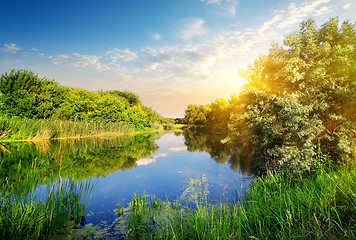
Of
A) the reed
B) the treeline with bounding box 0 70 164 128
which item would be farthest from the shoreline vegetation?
the treeline with bounding box 0 70 164 128

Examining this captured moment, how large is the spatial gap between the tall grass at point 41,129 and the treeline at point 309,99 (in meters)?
25.0

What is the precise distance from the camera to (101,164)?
1273 centimetres

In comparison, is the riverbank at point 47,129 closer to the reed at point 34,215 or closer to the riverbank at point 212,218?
the reed at point 34,215

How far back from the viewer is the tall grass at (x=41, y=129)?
19489 mm

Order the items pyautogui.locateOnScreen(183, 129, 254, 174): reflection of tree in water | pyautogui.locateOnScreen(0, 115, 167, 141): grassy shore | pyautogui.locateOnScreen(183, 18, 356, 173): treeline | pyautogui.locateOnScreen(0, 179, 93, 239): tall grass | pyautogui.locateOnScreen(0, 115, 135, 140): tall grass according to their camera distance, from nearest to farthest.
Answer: pyautogui.locateOnScreen(0, 179, 93, 239): tall grass, pyautogui.locateOnScreen(183, 18, 356, 173): treeline, pyautogui.locateOnScreen(183, 129, 254, 174): reflection of tree in water, pyautogui.locateOnScreen(0, 115, 135, 140): tall grass, pyautogui.locateOnScreen(0, 115, 167, 141): grassy shore

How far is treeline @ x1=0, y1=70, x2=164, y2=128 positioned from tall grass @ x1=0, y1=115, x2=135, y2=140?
308cm

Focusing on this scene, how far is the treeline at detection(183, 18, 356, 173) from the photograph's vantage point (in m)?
7.38

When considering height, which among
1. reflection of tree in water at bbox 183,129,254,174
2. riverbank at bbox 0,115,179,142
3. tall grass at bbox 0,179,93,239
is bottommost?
reflection of tree in water at bbox 183,129,254,174

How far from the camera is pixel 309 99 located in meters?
8.34

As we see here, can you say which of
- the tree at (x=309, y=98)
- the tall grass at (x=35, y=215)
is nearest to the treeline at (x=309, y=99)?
the tree at (x=309, y=98)

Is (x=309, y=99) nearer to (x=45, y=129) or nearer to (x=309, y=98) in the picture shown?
(x=309, y=98)

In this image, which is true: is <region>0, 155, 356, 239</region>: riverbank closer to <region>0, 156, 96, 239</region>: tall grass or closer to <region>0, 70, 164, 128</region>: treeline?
<region>0, 156, 96, 239</region>: tall grass

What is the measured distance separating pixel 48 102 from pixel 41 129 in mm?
12358

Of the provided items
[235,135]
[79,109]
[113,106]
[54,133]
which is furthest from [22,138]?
[235,135]
